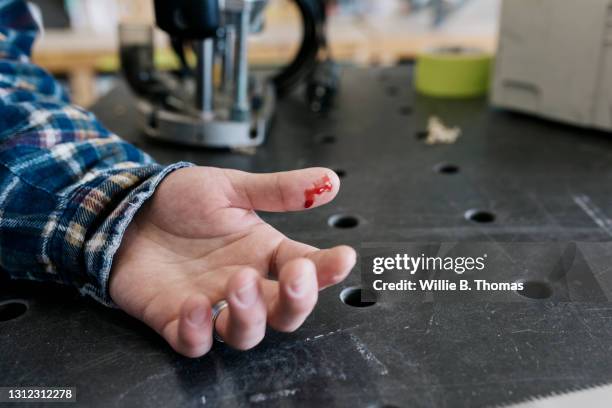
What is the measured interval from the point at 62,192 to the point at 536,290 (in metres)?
0.35

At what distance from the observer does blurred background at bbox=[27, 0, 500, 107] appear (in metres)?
1.65

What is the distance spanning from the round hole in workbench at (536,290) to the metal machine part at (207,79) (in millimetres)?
363

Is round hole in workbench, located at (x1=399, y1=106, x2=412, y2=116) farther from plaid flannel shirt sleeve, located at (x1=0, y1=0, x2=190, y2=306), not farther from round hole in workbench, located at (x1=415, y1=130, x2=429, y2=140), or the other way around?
plaid flannel shirt sleeve, located at (x1=0, y1=0, x2=190, y2=306)

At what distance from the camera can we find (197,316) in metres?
0.30

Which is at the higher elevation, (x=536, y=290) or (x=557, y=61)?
(x=557, y=61)

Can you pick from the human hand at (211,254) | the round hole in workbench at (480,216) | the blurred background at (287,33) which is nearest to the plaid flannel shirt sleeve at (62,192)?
the human hand at (211,254)

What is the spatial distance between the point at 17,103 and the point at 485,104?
65 centimetres

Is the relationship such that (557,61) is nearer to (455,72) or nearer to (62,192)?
(455,72)

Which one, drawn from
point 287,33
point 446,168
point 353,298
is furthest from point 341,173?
point 287,33

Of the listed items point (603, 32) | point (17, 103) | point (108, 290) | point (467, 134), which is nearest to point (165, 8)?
point (17, 103)

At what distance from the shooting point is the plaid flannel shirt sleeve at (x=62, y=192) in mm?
382

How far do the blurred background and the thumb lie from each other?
1216 mm

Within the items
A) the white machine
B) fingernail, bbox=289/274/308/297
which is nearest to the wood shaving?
the white machine

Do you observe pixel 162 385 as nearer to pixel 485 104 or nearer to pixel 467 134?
pixel 467 134
